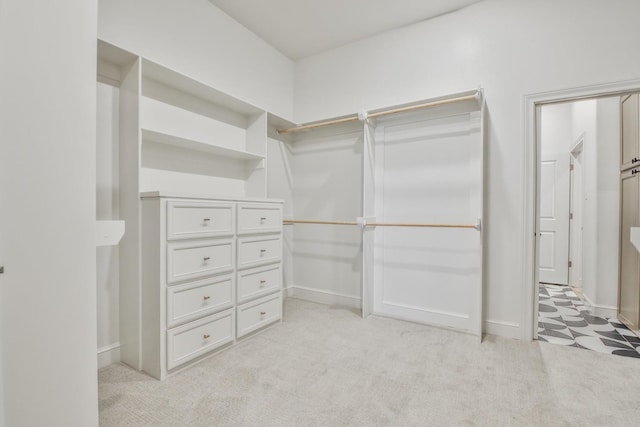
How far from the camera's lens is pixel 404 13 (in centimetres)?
278

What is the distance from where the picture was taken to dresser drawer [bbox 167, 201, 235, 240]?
74.7 inches

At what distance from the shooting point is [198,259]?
2.04 meters

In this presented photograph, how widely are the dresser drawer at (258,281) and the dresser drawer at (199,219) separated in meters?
0.38

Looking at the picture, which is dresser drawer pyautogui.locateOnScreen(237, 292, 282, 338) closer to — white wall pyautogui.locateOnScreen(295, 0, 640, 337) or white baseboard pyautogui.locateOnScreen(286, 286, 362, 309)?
white baseboard pyautogui.locateOnScreen(286, 286, 362, 309)

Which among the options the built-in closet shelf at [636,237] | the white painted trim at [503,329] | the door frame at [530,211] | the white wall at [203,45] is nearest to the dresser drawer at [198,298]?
the white wall at [203,45]

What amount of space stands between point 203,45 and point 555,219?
16.4 ft

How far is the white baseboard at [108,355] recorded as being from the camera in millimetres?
1991

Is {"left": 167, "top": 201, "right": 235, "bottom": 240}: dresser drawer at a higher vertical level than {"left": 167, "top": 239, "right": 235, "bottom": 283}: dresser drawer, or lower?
higher

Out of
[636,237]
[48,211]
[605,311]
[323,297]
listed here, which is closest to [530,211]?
[636,237]

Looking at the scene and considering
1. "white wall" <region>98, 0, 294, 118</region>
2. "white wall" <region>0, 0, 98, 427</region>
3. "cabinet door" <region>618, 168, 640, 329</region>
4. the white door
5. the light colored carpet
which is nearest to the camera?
"white wall" <region>0, 0, 98, 427</region>

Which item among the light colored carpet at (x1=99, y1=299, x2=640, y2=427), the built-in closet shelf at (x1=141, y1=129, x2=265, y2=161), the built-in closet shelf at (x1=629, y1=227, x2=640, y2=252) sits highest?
the built-in closet shelf at (x1=141, y1=129, x2=265, y2=161)

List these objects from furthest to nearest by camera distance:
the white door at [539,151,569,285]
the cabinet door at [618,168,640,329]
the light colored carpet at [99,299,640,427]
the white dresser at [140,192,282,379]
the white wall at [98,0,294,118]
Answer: the white door at [539,151,569,285]
the cabinet door at [618,168,640,329]
the white wall at [98,0,294,118]
the white dresser at [140,192,282,379]
the light colored carpet at [99,299,640,427]

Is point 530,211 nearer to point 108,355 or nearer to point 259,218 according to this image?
point 259,218

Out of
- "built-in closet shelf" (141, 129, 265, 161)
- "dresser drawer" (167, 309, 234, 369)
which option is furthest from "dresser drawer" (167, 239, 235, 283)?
"built-in closet shelf" (141, 129, 265, 161)
